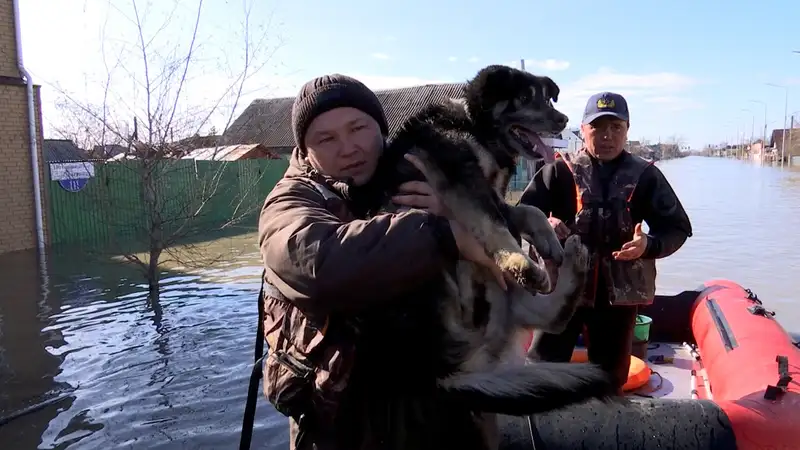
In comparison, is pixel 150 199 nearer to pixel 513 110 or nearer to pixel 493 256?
pixel 513 110

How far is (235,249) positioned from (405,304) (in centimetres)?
1609

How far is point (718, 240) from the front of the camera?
19094 millimetres

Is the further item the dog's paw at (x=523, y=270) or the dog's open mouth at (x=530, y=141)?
the dog's open mouth at (x=530, y=141)

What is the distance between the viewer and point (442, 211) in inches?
100

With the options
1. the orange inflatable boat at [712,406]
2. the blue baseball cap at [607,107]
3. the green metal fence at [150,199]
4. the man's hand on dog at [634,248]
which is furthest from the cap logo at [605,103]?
the green metal fence at [150,199]

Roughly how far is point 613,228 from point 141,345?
7.04m

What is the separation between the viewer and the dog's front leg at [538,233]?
2965 millimetres

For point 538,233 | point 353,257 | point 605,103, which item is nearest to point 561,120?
point 538,233

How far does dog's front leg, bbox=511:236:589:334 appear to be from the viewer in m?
2.69

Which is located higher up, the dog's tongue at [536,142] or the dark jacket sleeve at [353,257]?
the dog's tongue at [536,142]

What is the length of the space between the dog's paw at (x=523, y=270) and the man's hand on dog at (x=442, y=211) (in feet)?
0.16

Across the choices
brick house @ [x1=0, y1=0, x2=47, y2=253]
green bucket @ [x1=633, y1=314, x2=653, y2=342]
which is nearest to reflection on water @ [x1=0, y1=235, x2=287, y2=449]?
brick house @ [x1=0, y1=0, x2=47, y2=253]

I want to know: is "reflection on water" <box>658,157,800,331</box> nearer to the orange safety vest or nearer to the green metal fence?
the orange safety vest

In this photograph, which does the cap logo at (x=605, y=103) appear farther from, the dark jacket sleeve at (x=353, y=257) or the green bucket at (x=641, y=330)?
the green bucket at (x=641, y=330)
